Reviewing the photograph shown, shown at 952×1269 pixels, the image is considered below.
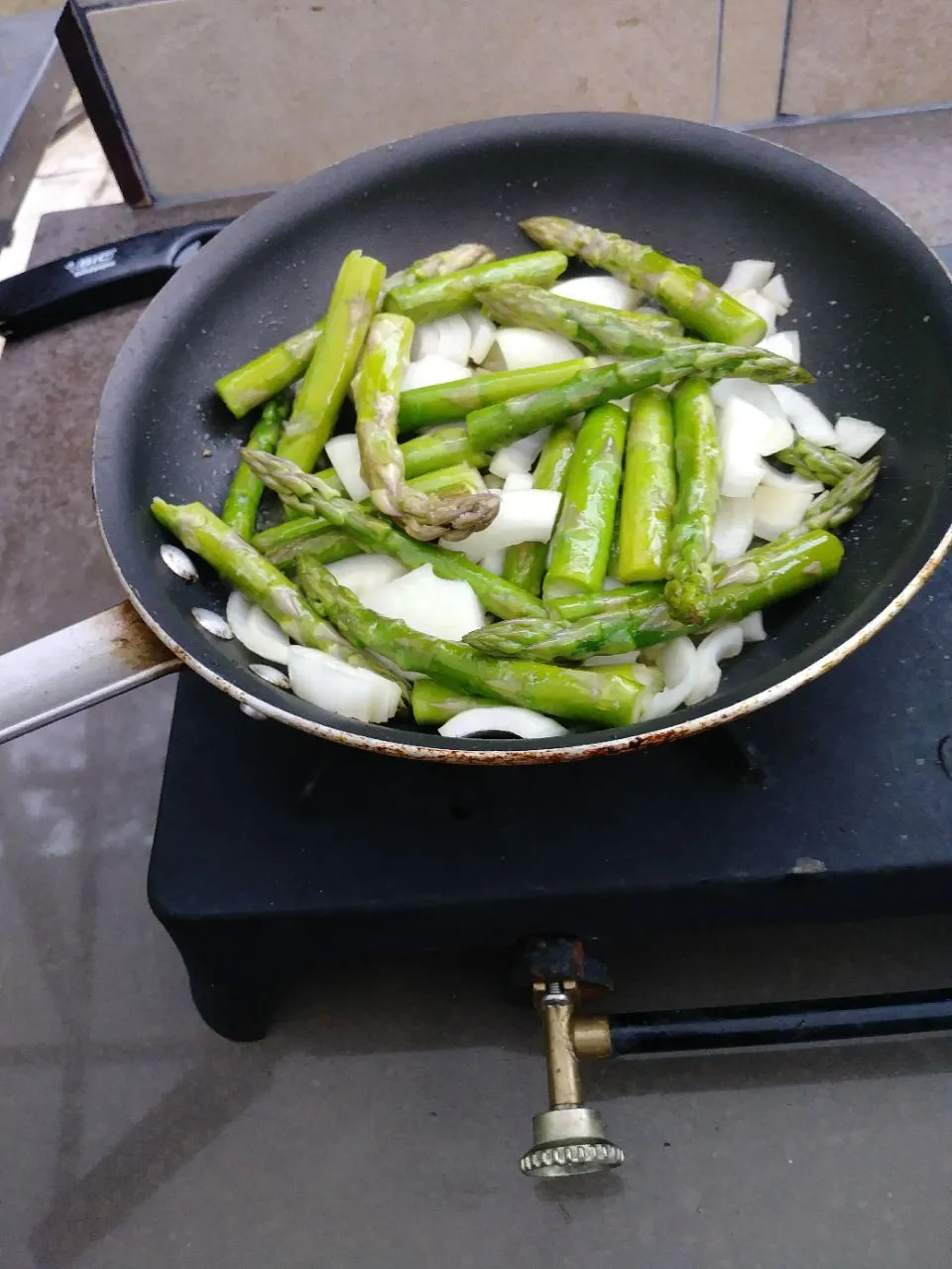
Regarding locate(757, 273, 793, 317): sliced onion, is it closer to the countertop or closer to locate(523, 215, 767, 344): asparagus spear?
locate(523, 215, 767, 344): asparagus spear

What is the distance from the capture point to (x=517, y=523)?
1.26m

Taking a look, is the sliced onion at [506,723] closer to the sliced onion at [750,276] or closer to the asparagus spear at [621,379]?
the asparagus spear at [621,379]

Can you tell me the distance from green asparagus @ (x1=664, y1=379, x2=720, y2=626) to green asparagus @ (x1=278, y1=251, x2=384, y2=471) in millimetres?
471

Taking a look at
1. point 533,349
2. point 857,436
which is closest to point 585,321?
point 533,349

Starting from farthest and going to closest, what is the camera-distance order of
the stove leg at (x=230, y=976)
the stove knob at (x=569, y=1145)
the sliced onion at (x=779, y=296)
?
the sliced onion at (x=779, y=296), the stove leg at (x=230, y=976), the stove knob at (x=569, y=1145)

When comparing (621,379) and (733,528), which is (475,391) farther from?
(733,528)

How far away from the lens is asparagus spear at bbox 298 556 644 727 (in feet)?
3.51

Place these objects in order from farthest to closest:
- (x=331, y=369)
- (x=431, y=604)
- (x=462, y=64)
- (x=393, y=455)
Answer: (x=462, y=64)
(x=331, y=369)
(x=393, y=455)
(x=431, y=604)

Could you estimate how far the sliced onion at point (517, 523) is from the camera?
1.26 meters

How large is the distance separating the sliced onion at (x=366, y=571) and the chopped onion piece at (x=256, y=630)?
0.11m

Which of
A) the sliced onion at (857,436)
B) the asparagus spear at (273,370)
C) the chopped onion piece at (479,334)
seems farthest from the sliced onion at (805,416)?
the asparagus spear at (273,370)

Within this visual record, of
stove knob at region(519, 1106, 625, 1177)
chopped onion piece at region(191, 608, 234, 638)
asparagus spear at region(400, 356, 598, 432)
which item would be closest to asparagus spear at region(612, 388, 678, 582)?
asparagus spear at region(400, 356, 598, 432)

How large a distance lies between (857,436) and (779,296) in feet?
1.00

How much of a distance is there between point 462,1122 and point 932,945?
0.69 meters
